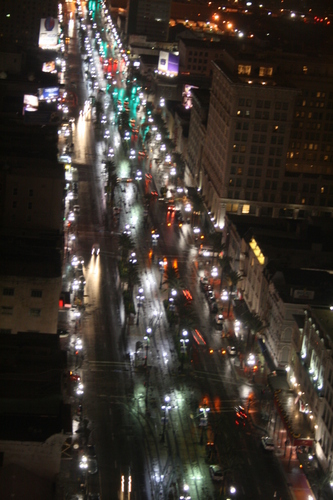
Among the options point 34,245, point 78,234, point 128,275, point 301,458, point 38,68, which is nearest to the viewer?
point 301,458

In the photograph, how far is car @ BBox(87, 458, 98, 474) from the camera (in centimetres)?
10019

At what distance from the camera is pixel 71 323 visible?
133 metres

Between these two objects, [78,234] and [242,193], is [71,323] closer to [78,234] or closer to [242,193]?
[78,234]

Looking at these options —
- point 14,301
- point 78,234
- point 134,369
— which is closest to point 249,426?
point 134,369

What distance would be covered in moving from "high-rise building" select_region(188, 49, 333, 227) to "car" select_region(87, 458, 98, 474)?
253ft

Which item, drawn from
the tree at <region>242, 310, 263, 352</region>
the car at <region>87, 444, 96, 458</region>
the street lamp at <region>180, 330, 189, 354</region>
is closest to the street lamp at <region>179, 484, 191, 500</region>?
the car at <region>87, 444, 96, 458</region>

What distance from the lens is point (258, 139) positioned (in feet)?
563

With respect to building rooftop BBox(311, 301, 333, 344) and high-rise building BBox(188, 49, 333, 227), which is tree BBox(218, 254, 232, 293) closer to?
high-rise building BBox(188, 49, 333, 227)

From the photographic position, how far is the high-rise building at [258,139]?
169 metres

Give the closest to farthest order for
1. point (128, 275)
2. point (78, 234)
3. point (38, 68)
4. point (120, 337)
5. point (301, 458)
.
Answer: point (301, 458)
point (120, 337)
point (128, 275)
point (78, 234)
point (38, 68)

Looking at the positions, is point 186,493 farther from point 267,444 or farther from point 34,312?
point 34,312

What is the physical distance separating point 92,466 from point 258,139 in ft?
266

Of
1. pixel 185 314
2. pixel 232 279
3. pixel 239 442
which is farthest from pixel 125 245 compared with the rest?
pixel 239 442

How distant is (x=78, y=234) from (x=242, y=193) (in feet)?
85.8
